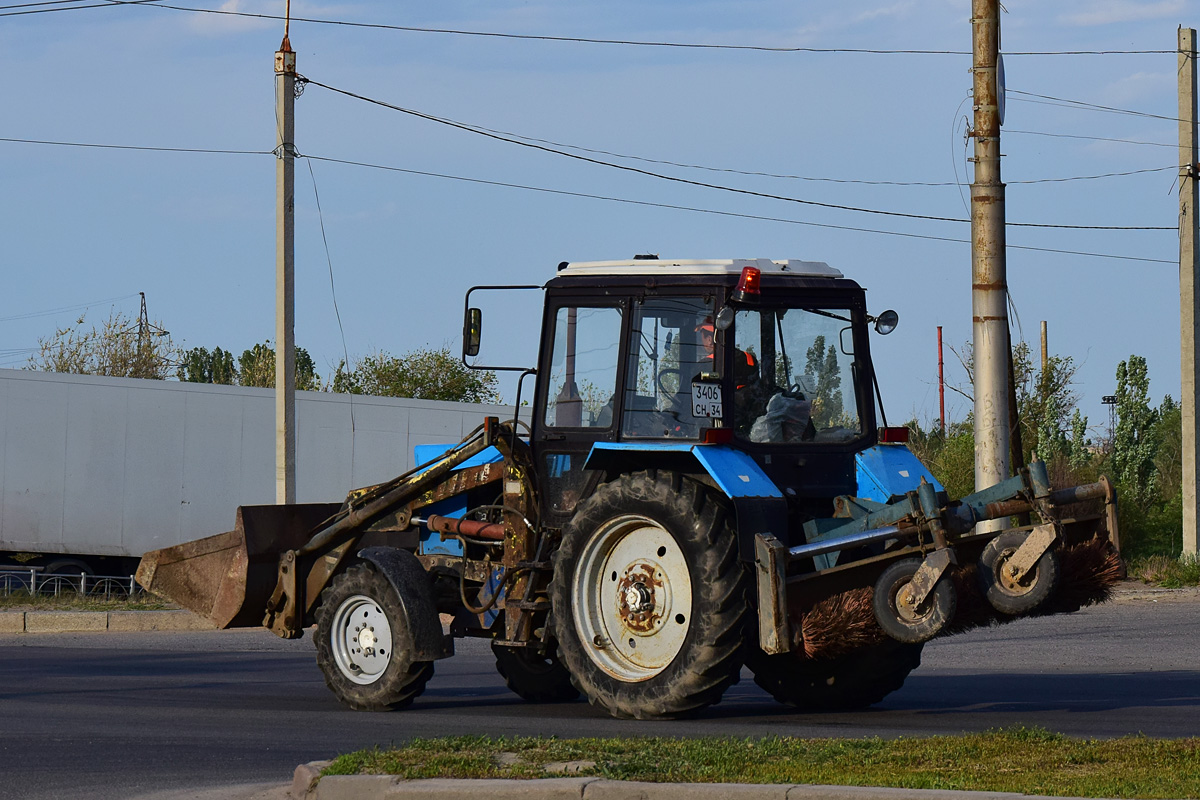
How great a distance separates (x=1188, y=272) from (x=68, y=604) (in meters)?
16.9

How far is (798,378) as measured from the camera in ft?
33.1

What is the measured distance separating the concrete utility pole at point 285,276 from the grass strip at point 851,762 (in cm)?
1290

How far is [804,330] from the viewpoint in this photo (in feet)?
33.4

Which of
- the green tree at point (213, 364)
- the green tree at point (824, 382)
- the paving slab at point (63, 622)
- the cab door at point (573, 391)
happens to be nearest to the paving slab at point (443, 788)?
the cab door at point (573, 391)

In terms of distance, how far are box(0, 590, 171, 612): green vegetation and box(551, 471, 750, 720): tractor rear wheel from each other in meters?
11.4

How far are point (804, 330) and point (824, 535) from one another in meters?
1.61

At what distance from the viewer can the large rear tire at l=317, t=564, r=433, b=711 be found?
1005cm

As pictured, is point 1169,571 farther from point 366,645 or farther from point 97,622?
point 366,645

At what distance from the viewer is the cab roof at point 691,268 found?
9867 millimetres

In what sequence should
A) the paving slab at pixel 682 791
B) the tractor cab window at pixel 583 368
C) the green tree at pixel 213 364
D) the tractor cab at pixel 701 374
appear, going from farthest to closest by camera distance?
the green tree at pixel 213 364
the tractor cab window at pixel 583 368
the tractor cab at pixel 701 374
the paving slab at pixel 682 791

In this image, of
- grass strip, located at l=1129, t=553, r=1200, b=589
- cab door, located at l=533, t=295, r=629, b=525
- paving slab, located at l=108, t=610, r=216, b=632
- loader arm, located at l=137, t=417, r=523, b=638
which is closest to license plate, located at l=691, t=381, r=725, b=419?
cab door, located at l=533, t=295, r=629, b=525

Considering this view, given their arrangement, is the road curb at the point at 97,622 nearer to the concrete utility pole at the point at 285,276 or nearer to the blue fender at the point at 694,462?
the concrete utility pole at the point at 285,276

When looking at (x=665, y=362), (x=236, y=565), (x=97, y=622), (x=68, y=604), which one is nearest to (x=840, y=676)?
(x=665, y=362)

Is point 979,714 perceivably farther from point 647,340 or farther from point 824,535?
point 647,340
